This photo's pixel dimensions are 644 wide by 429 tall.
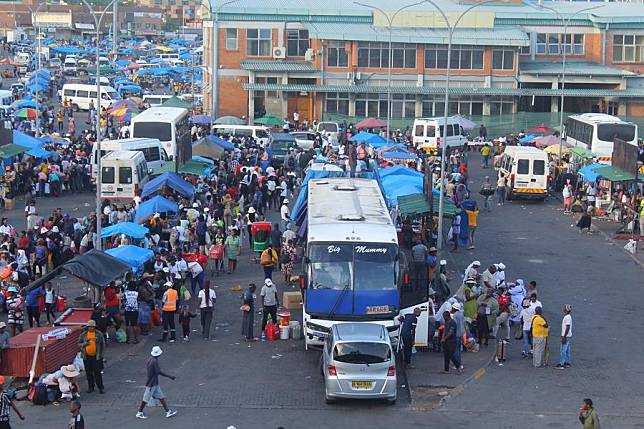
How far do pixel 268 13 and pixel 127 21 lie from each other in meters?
122

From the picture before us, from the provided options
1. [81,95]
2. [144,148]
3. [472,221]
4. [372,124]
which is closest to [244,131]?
[372,124]

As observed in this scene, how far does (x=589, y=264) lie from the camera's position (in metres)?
37.9

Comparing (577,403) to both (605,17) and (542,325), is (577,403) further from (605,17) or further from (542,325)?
(605,17)

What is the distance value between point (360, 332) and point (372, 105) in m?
53.1

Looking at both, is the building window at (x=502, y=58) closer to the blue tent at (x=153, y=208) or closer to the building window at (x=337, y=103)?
the building window at (x=337, y=103)

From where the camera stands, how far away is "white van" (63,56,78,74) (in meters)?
114

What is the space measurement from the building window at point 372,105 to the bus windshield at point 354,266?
49.7 m

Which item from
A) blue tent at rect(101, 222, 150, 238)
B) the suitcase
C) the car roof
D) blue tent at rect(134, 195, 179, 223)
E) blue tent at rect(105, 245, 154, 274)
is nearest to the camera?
the car roof

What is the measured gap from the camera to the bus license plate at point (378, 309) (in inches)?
1032

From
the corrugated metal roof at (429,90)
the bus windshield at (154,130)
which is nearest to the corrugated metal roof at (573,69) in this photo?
the corrugated metal roof at (429,90)

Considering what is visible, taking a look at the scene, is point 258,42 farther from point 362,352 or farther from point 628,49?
point 362,352

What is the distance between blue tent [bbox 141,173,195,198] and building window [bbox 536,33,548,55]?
42.6 metres

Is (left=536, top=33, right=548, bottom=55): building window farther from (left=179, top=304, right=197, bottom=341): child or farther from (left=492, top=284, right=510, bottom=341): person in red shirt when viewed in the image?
(left=179, top=304, right=197, bottom=341): child

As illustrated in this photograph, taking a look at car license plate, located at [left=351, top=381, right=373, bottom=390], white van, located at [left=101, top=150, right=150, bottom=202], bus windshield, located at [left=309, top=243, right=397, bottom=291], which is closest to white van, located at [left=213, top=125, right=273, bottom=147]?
white van, located at [left=101, top=150, right=150, bottom=202]
